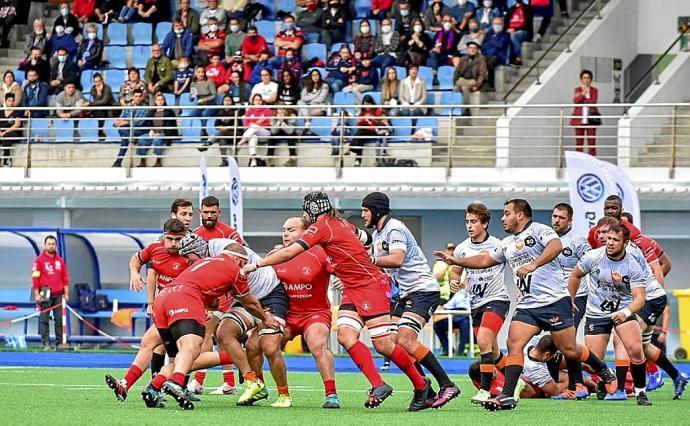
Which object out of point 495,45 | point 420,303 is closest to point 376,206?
point 420,303

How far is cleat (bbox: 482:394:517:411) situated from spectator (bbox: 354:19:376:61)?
612 inches

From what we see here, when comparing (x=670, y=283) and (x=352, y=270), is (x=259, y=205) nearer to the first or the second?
(x=670, y=283)

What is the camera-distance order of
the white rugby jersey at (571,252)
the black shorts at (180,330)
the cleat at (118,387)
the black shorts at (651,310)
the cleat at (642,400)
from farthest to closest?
the white rugby jersey at (571,252) → the black shorts at (651,310) → the cleat at (642,400) → the cleat at (118,387) → the black shorts at (180,330)

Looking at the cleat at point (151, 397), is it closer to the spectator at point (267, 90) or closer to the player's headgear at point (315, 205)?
the player's headgear at point (315, 205)

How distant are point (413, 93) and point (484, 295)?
1266 cm

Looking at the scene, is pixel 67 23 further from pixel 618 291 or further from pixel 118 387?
pixel 118 387

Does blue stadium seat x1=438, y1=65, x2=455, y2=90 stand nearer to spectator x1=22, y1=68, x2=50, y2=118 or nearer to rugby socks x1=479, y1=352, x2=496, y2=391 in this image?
spectator x1=22, y1=68, x2=50, y2=118

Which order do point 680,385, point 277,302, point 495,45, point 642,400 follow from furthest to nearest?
point 495,45 < point 680,385 < point 642,400 < point 277,302

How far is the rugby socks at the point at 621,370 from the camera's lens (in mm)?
15578

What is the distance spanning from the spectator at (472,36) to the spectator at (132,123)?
596cm

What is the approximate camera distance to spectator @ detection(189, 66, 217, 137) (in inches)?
1113

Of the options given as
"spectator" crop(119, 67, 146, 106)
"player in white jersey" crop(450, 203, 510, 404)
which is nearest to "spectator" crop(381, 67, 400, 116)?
"spectator" crop(119, 67, 146, 106)

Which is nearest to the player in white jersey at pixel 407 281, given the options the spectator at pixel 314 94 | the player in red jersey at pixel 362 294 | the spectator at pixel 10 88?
the player in red jersey at pixel 362 294

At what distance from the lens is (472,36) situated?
1119 inches
